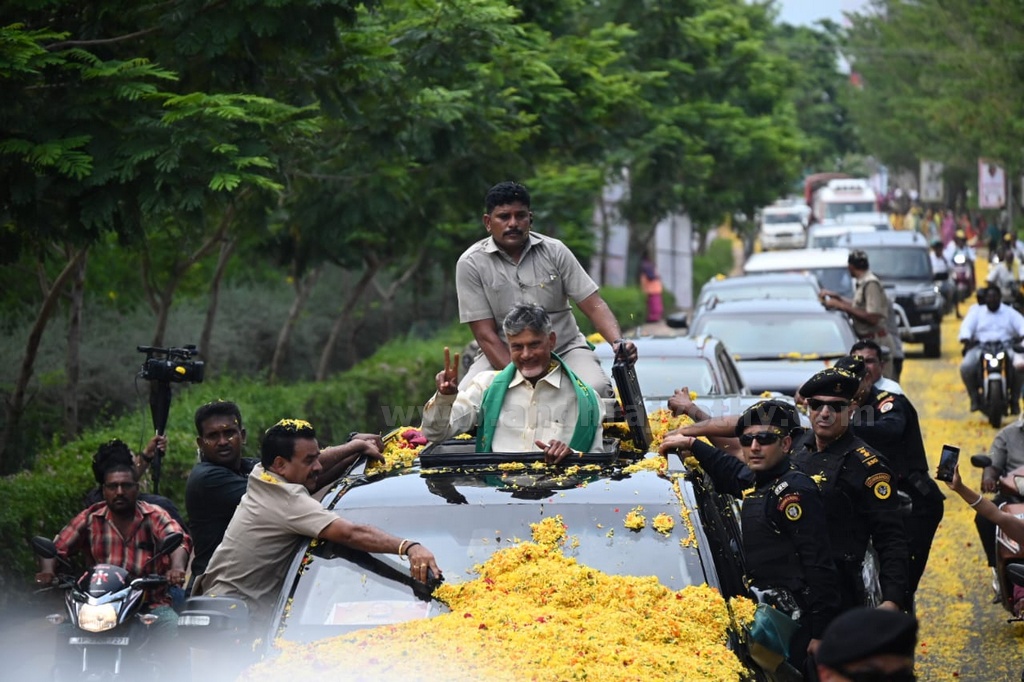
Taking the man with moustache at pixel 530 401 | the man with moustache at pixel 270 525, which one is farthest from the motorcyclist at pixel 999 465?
the man with moustache at pixel 270 525

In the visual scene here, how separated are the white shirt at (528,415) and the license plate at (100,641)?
1.69 metres

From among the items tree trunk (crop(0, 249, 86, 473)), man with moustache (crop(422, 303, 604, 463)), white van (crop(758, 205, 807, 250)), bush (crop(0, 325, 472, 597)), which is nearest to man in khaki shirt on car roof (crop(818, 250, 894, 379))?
→ bush (crop(0, 325, 472, 597))

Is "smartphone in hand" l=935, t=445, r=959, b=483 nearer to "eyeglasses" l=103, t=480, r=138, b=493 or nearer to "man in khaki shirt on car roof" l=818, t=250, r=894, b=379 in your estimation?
"eyeglasses" l=103, t=480, r=138, b=493

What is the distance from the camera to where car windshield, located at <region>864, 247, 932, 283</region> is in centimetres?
2891

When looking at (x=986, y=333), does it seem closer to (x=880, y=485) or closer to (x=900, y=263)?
(x=900, y=263)

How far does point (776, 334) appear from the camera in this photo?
16281 millimetres

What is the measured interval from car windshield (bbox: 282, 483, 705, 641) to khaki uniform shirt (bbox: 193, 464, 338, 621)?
0.27 metres

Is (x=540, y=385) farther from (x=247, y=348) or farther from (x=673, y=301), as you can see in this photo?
(x=673, y=301)

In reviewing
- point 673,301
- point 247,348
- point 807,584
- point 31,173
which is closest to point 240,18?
point 31,173

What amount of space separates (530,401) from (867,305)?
9737mm

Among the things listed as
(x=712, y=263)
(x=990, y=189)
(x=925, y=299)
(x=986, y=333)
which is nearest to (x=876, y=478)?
(x=986, y=333)

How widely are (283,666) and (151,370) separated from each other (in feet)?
10.2

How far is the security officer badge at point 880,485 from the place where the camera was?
6707mm

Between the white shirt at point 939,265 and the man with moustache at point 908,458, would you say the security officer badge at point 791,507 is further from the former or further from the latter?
the white shirt at point 939,265
